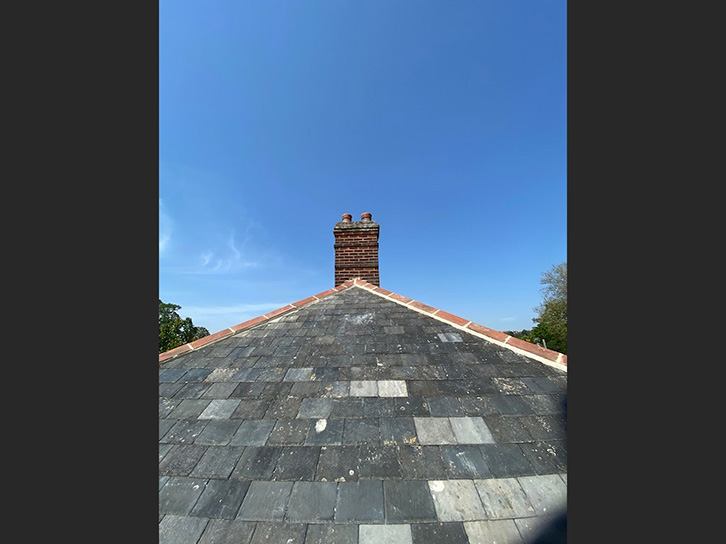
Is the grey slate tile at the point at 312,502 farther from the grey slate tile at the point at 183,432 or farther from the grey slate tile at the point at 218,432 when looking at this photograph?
the grey slate tile at the point at 183,432

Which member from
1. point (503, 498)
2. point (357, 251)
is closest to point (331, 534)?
point (503, 498)

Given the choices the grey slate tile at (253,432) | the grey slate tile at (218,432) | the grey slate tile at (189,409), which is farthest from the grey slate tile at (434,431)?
the grey slate tile at (189,409)

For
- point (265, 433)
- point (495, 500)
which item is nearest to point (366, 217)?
point (265, 433)

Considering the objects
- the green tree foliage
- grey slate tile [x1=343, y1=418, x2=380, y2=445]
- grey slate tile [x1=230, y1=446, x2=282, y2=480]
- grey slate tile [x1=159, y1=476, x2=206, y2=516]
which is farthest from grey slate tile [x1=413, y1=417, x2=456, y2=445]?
the green tree foliage

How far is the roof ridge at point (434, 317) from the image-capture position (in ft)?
15.4

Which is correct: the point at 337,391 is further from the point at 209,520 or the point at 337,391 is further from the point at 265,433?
the point at 209,520

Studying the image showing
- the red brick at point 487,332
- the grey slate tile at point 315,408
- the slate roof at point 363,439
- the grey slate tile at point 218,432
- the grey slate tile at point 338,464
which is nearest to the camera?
the slate roof at point 363,439

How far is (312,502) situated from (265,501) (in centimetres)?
44

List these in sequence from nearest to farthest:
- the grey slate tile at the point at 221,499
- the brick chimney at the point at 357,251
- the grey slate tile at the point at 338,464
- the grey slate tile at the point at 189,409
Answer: the grey slate tile at the point at 221,499
the grey slate tile at the point at 338,464
the grey slate tile at the point at 189,409
the brick chimney at the point at 357,251

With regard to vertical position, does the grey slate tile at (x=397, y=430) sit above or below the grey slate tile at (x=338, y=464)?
above

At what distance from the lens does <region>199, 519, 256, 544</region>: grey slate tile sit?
7.85 ft

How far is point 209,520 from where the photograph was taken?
8.29 ft

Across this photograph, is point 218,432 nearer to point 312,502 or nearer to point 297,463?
point 297,463

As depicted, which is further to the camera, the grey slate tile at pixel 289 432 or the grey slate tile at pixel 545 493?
the grey slate tile at pixel 289 432
